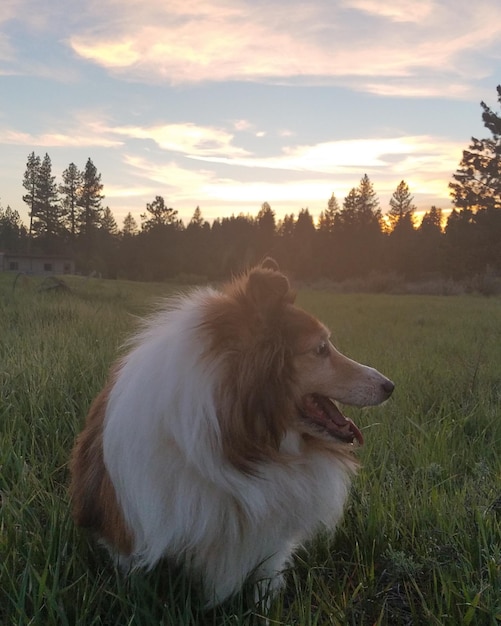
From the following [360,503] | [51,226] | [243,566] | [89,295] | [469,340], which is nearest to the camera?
[243,566]

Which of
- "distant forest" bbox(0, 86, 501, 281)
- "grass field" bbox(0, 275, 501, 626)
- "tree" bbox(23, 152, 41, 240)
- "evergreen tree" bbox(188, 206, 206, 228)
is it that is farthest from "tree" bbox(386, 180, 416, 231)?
"grass field" bbox(0, 275, 501, 626)

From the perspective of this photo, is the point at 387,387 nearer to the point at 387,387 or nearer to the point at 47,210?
the point at 387,387

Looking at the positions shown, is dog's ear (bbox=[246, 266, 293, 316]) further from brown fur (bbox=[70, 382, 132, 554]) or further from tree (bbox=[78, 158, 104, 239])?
tree (bbox=[78, 158, 104, 239])

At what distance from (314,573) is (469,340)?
803cm

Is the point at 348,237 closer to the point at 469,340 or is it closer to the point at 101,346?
the point at 469,340

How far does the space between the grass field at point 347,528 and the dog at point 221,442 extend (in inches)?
7.4

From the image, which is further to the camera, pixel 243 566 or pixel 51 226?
pixel 51 226

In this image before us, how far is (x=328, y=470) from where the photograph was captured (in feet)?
9.23

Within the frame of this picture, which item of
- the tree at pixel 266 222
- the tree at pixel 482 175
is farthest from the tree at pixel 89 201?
the tree at pixel 482 175

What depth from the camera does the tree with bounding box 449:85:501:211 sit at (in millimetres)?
39031

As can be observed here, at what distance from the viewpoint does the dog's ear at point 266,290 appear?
2.57 metres

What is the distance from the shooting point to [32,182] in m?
67.3

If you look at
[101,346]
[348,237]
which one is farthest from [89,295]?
[348,237]

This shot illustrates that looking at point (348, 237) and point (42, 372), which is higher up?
point (348, 237)
